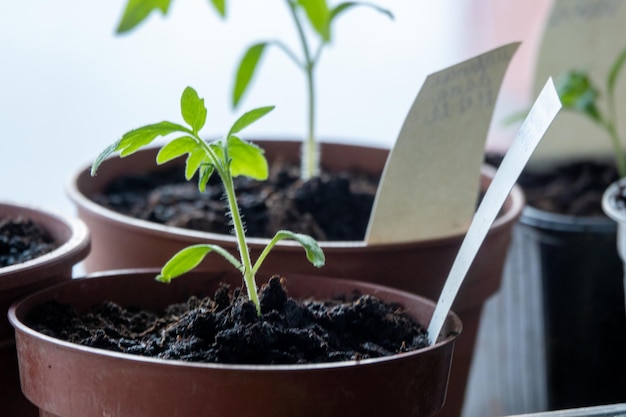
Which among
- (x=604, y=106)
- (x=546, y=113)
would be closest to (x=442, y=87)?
(x=546, y=113)

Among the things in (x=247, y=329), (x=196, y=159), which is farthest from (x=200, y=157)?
(x=247, y=329)

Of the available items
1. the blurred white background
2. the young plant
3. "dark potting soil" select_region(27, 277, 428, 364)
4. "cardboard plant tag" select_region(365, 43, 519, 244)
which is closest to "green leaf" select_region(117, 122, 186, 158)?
the young plant

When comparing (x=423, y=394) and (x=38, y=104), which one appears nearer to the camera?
(x=423, y=394)

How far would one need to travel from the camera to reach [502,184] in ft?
2.11

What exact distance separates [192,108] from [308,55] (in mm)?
460

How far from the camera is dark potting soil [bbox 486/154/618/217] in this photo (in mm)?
1294

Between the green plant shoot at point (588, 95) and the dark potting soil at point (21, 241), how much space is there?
27.9 inches

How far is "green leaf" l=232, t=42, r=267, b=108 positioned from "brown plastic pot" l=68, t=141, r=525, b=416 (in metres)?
0.26

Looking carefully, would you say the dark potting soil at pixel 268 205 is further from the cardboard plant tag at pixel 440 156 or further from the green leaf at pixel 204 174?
the green leaf at pixel 204 174

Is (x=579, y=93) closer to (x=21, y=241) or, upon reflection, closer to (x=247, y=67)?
(x=247, y=67)

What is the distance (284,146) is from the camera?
1271 mm

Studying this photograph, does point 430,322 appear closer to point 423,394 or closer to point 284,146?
point 423,394

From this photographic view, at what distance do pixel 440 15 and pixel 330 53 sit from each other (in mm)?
245

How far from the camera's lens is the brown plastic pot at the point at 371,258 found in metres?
0.83
